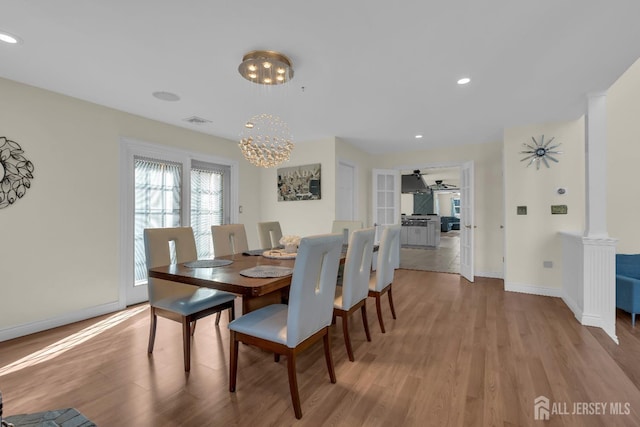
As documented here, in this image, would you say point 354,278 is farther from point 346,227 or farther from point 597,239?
point 597,239

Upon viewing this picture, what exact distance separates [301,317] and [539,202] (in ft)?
13.3

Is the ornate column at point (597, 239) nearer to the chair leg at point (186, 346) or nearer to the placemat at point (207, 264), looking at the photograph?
the placemat at point (207, 264)

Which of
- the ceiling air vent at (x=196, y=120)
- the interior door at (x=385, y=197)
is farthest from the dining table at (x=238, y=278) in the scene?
the interior door at (x=385, y=197)

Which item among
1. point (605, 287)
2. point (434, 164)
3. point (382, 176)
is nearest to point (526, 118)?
point (434, 164)

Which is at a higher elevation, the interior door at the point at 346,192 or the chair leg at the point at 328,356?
the interior door at the point at 346,192

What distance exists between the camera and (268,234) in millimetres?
3650

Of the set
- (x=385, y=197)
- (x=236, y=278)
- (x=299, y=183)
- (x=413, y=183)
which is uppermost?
(x=413, y=183)

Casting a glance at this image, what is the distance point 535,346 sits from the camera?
8.15 feet

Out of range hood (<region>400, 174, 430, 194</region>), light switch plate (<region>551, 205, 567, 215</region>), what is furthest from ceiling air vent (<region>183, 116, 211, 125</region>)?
range hood (<region>400, 174, 430, 194</region>)

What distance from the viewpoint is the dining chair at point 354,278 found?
223cm

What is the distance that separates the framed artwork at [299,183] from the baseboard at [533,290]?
317 cm

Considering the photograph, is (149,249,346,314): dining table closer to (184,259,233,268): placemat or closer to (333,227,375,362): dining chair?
(184,259,233,268): placemat

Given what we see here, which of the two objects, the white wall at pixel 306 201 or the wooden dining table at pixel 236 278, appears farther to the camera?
the white wall at pixel 306 201

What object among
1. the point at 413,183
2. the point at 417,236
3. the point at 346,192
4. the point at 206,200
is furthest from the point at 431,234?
the point at 206,200
